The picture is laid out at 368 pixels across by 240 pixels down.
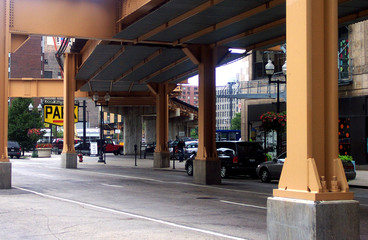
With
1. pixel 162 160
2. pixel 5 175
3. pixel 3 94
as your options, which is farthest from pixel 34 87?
pixel 5 175

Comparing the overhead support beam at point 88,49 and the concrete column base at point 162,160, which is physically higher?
the overhead support beam at point 88,49

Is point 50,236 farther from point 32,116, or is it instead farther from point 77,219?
point 32,116

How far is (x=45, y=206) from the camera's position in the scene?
14.6 m

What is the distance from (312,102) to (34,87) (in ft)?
121

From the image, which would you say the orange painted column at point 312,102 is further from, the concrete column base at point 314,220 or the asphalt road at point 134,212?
the asphalt road at point 134,212

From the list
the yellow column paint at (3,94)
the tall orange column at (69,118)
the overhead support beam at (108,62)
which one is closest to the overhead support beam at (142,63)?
the overhead support beam at (108,62)

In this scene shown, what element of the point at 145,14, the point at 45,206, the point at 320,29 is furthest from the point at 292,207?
the point at 145,14

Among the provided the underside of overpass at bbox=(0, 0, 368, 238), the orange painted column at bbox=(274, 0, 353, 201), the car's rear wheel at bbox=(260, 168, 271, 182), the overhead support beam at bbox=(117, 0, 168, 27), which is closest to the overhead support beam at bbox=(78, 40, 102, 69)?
the underside of overpass at bbox=(0, 0, 368, 238)

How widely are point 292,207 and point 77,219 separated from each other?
20.3ft

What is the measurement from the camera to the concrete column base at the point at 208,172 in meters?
23.1

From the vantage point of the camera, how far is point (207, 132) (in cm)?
2344

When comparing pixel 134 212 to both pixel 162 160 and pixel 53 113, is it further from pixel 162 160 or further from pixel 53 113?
pixel 53 113

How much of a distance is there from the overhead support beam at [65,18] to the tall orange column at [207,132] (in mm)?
4558

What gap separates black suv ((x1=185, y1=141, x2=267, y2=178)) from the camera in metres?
27.2
